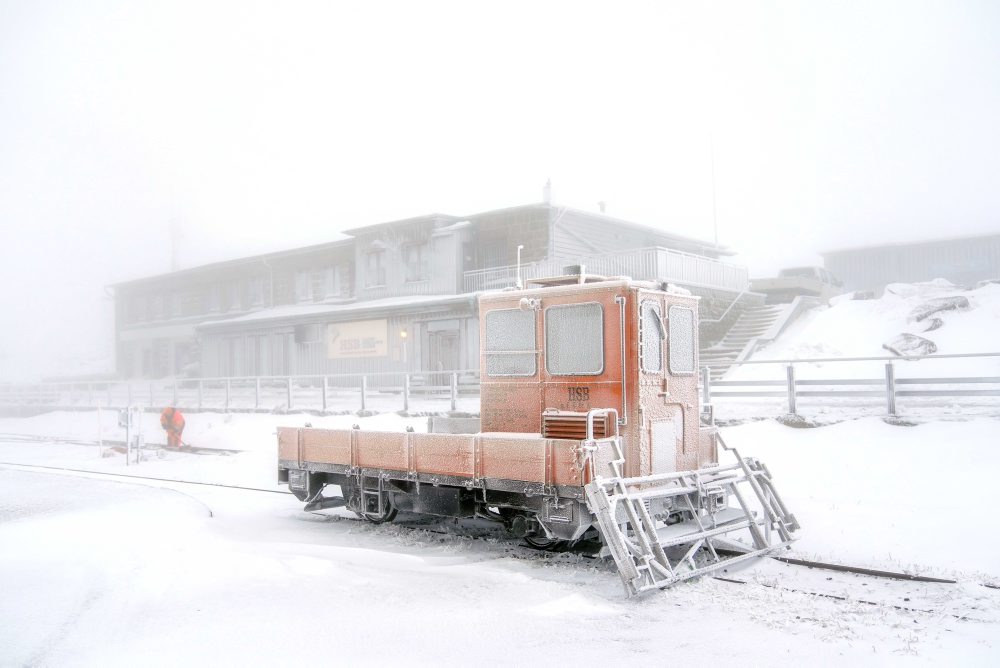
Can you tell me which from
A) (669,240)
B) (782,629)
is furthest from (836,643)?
(669,240)

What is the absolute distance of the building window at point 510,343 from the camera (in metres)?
8.57

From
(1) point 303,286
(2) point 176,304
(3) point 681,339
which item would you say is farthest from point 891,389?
(2) point 176,304

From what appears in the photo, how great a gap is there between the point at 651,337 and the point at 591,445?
170 centimetres

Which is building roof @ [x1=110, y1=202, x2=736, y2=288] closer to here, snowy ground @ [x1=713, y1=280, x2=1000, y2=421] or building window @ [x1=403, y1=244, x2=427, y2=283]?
building window @ [x1=403, y1=244, x2=427, y2=283]

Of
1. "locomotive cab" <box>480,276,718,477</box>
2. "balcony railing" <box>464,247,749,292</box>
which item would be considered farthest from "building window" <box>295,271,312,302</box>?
"locomotive cab" <box>480,276,718,477</box>

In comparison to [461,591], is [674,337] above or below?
above

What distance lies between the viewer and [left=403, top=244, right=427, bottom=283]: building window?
29891 mm

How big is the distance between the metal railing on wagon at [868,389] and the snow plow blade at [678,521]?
13.8ft

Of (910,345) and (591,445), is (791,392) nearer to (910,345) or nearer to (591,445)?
(910,345)

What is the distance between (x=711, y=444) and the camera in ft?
30.3

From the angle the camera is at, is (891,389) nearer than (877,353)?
Yes

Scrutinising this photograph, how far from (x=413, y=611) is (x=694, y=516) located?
124 inches

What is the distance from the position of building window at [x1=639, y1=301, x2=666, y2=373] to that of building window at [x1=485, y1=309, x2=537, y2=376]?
4.06 ft

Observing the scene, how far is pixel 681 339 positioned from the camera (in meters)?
8.70
